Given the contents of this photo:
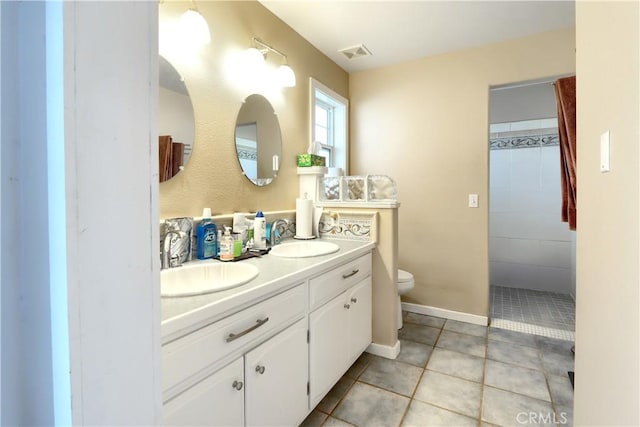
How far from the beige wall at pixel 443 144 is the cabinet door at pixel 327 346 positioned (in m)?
1.38

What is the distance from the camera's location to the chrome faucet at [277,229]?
5.90 feet

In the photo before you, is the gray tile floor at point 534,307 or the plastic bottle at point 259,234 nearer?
the plastic bottle at point 259,234

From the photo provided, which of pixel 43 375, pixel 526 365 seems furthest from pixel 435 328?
pixel 43 375

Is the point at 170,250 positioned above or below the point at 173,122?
Answer: below

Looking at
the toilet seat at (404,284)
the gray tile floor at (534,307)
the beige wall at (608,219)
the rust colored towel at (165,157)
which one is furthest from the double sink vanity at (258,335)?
the gray tile floor at (534,307)

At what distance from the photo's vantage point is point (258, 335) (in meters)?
1.04

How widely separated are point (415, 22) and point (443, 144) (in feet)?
3.17

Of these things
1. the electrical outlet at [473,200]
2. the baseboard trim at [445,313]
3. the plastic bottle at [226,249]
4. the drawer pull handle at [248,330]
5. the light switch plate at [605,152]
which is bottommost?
the baseboard trim at [445,313]

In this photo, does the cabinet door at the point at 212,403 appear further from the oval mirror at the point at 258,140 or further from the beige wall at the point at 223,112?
the oval mirror at the point at 258,140

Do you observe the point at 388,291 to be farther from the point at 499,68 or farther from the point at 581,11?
the point at 499,68

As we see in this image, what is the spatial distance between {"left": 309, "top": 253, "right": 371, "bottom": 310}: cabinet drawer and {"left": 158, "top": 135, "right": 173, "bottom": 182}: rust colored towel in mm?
806

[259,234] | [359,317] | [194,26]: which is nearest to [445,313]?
[359,317]

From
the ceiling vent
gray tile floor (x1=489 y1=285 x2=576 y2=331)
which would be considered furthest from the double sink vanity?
gray tile floor (x1=489 y1=285 x2=576 y2=331)

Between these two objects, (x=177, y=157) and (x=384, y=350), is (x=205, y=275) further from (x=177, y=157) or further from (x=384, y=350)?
(x=384, y=350)
